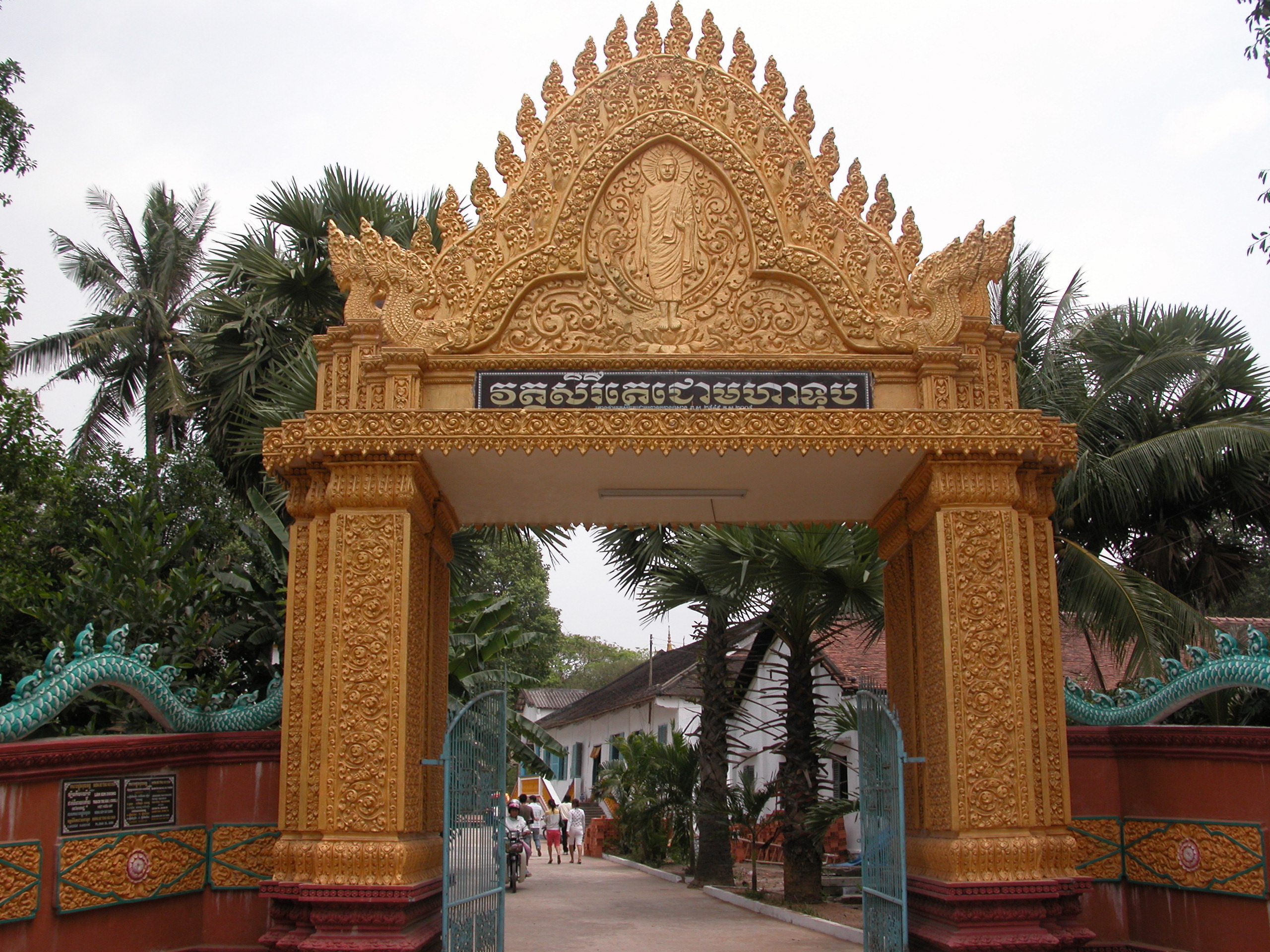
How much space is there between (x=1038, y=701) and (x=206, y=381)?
10.3m

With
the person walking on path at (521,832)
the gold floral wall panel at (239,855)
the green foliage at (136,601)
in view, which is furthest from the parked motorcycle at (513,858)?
the gold floral wall panel at (239,855)

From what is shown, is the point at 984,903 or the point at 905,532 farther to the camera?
the point at 905,532

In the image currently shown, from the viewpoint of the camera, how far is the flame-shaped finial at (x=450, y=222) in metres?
7.33

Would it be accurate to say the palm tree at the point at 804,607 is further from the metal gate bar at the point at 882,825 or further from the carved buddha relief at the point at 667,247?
the carved buddha relief at the point at 667,247

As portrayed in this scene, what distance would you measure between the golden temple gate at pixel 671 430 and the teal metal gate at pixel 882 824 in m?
0.17

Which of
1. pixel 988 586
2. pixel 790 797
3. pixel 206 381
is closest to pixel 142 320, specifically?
pixel 206 381

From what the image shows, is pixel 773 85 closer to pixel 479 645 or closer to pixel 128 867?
pixel 128 867

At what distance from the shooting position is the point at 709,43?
7578mm

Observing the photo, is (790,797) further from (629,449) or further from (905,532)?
(629,449)

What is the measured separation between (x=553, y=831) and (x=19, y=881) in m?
17.0

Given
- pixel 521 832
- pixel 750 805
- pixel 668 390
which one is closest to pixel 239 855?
pixel 668 390

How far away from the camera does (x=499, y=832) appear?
7.32 m

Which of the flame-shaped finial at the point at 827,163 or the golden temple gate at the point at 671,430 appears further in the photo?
the flame-shaped finial at the point at 827,163

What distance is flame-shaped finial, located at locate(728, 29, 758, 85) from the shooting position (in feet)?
24.8
